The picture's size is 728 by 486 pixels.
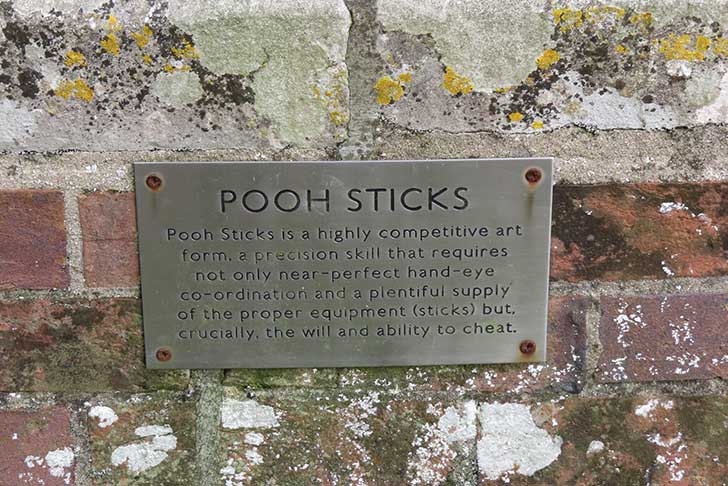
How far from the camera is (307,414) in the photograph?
0.86 m

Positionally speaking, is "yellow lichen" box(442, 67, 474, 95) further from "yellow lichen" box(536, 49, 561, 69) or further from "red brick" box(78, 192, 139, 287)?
"red brick" box(78, 192, 139, 287)

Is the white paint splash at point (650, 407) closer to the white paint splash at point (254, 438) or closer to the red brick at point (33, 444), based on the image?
the white paint splash at point (254, 438)

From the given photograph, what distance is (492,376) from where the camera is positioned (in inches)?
34.0

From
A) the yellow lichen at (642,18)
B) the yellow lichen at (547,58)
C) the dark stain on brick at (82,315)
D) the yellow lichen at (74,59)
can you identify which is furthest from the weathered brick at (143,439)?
the yellow lichen at (642,18)

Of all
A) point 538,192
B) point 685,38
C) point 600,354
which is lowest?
point 600,354

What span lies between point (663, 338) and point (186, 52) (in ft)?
2.56

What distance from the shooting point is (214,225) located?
80cm

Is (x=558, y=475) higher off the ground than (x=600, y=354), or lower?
lower

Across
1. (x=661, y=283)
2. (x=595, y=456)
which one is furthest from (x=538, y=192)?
(x=595, y=456)

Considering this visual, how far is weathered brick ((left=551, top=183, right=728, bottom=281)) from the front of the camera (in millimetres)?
823

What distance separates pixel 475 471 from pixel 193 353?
449 mm

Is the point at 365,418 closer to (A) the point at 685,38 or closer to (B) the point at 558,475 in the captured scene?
A: (B) the point at 558,475

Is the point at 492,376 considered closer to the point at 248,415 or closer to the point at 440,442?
the point at 440,442

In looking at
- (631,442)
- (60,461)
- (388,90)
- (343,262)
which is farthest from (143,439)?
(631,442)
